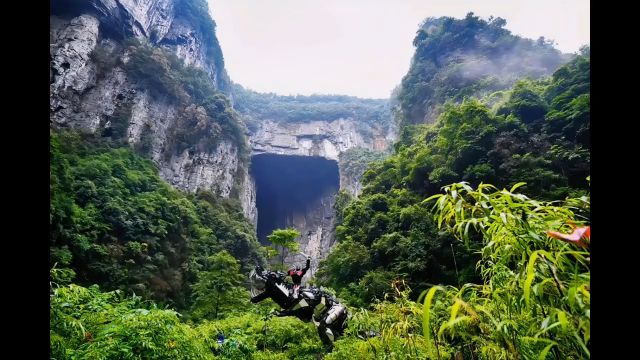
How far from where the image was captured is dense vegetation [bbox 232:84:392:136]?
40.2 m

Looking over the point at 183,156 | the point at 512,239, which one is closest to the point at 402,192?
the point at 512,239

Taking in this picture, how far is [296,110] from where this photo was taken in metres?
41.1

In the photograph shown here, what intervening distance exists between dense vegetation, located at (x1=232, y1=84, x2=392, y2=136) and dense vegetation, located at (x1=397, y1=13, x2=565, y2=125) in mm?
13600

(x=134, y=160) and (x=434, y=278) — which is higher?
(x=134, y=160)

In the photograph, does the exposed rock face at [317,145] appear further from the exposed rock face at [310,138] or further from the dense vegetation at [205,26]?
the dense vegetation at [205,26]

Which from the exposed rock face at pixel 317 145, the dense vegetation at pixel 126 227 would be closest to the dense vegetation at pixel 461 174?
the dense vegetation at pixel 126 227

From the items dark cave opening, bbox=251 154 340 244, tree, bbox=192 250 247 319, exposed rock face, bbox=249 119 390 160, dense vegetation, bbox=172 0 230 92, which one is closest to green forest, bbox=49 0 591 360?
tree, bbox=192 250 247 319

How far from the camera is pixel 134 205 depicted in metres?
14.3

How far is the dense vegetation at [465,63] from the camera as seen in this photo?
22734mm

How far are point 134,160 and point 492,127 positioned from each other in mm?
16950

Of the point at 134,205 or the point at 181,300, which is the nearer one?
the point at 181,300

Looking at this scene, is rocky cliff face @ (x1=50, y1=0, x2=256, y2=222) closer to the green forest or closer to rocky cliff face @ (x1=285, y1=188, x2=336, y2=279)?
the green forest
